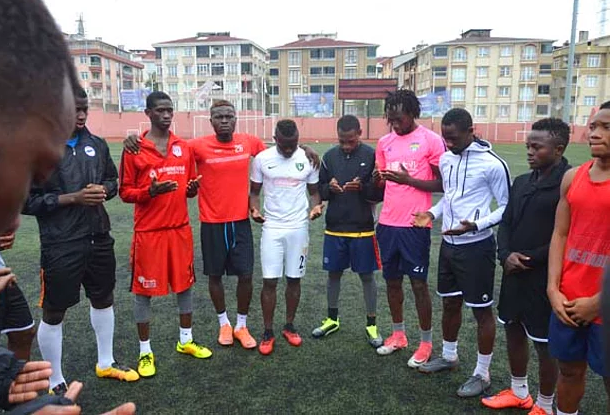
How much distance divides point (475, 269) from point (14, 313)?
3377 millimetres

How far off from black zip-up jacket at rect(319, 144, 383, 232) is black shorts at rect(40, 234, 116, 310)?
6.93 ft

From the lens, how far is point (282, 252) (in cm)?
498

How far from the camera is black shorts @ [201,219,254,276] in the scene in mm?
4883

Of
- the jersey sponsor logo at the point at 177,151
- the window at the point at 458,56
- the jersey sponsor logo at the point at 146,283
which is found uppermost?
the window at the point at 458,56

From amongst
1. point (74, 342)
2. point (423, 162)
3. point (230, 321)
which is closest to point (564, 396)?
point (423, 162)

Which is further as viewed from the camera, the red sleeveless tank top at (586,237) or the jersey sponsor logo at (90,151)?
the jersey sponsor logo at (90,151)

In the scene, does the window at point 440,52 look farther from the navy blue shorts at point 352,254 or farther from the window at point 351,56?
the navy blue shorts at point 352,254

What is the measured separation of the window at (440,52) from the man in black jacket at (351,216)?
2493 inches

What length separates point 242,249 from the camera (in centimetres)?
492

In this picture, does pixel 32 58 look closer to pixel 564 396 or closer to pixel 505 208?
pixel 564 396

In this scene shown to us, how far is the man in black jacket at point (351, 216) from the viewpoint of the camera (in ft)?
16.1

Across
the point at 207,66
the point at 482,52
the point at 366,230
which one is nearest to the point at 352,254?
the point at 366,230

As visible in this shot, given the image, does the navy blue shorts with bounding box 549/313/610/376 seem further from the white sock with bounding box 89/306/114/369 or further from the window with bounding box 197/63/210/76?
the window with bounding box 197/63/210/76

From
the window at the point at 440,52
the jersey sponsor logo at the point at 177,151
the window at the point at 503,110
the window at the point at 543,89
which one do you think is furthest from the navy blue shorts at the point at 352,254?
the window at the point at 543,89
